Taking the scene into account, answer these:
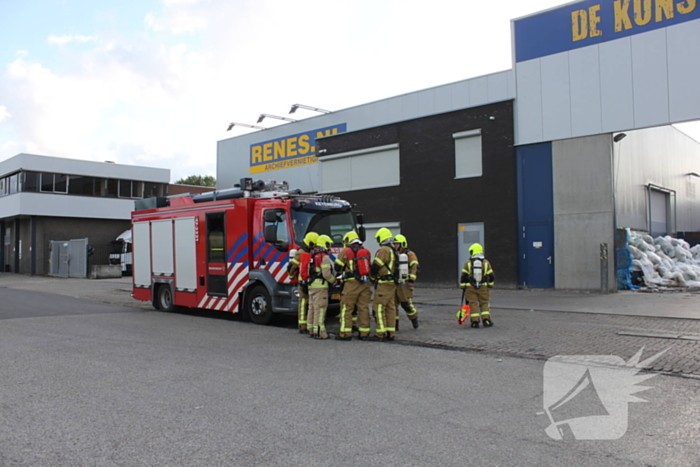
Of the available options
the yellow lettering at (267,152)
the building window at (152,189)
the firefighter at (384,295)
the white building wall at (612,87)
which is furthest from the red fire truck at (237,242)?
the building window at (152,189)

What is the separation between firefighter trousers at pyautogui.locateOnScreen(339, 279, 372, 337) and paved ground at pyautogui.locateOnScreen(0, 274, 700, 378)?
1.15ft

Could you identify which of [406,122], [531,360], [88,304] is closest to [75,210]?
[88,304]

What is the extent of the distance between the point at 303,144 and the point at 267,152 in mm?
2803

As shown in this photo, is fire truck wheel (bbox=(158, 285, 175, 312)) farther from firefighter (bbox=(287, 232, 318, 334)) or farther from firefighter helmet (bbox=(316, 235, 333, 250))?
firefighter helmet (bbox=(316, 235, 333, 250))

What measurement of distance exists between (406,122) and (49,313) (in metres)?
14.0

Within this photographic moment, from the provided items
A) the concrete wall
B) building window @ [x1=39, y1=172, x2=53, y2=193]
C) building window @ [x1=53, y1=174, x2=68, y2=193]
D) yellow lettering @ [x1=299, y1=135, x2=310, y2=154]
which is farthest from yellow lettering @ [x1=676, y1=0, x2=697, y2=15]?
building window @ [x1=39, y1=172, x2=53, y2=193]

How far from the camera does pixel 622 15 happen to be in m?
16.6

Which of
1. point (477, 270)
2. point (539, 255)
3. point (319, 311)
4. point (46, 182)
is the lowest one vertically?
point (319, 311)

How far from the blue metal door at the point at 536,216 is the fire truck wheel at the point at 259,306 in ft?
33.3

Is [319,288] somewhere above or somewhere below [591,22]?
below

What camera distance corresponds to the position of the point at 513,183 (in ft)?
61.6

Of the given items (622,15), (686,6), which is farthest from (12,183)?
(686,6)

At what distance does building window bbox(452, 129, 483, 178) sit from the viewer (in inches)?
778

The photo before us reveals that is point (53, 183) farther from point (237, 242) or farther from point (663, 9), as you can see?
point (663, 9)
